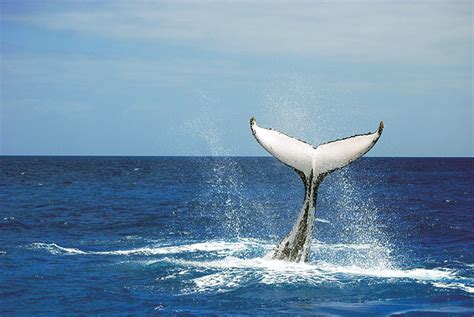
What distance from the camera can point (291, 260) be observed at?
17391 millimetres

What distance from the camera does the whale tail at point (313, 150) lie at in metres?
15.2

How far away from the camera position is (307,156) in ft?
53.0

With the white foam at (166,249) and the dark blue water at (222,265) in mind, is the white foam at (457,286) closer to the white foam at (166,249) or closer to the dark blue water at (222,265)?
the dark blue water at (222,265)

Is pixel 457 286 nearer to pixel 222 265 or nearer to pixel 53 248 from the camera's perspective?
pixel 222 265

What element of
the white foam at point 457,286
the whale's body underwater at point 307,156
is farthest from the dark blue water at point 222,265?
the whale's body underwater at point 307,156

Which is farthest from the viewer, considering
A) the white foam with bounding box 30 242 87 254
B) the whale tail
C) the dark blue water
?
the white foam with bounding box 30 242 87 254

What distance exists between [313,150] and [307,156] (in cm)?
20

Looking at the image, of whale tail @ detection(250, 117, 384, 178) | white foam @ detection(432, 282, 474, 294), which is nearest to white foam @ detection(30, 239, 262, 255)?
whale tail @ detection(250, 117, 384, 178)

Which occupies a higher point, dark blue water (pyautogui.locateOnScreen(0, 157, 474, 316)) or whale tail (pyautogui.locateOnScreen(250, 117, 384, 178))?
whale tail (pyautogui.locateOnScreen(250, 117, 384, 178))

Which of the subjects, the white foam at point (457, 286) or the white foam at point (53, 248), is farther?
the white foam at point (53, 248)

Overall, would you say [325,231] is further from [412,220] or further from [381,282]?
[381,282]

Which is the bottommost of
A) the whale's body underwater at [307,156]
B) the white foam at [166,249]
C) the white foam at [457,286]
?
the white foam at [166,249]

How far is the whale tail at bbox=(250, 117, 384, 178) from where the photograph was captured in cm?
1518

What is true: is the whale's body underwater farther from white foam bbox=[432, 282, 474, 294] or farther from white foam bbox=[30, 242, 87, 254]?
Result: white foam bbox=[30, 242, 87, 254]
